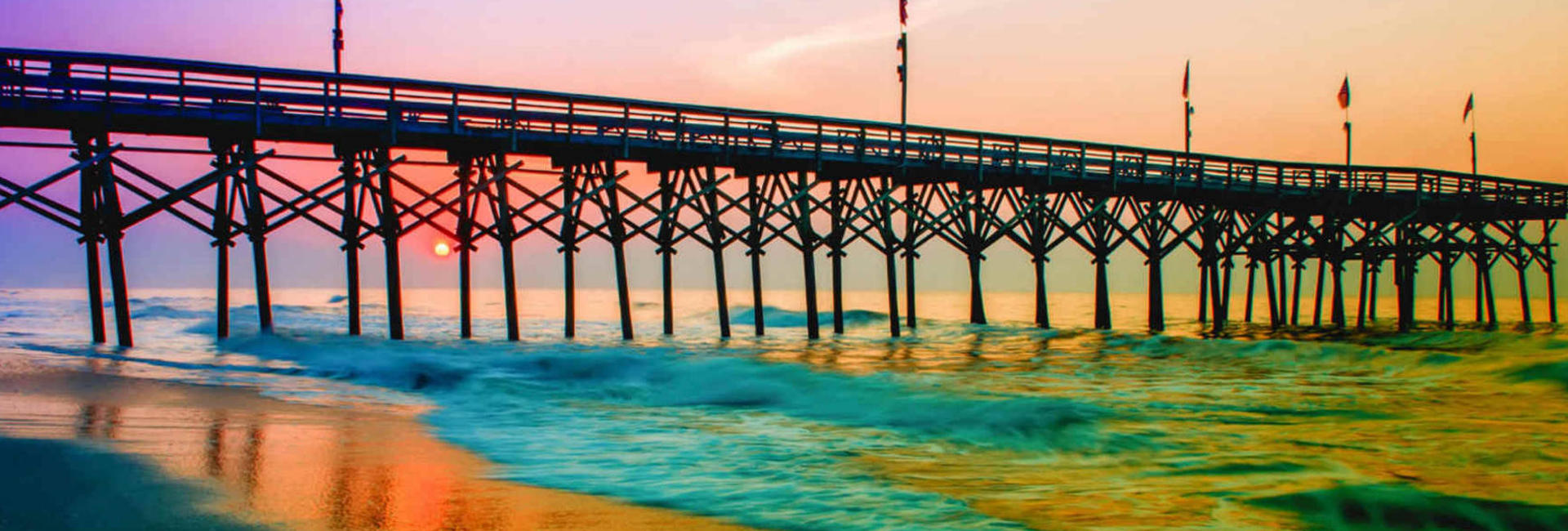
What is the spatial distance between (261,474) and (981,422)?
20.8 ft

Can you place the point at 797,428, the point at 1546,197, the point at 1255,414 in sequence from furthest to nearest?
the point at 1546,197, the point at 1255,414, the point at 797,428

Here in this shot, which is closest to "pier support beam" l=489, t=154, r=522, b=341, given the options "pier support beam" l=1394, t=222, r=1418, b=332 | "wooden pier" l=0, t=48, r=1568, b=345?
"wooden pier" l=0, t=48, r=1568, b=345

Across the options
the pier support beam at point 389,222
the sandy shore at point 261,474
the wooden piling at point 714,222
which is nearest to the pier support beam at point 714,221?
the wooden piling at point 714,222

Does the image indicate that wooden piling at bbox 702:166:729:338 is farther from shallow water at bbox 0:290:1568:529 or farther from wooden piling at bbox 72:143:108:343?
wooden piling at bbox 72:143:108:343

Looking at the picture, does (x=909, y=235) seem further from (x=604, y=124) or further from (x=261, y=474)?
(x=261, y=474)

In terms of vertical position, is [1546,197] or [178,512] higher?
[1546,197]

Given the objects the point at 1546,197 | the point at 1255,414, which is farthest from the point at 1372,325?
the point at 1255,414

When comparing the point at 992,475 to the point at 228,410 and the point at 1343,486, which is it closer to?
the point at 1343,486

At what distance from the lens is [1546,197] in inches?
1240

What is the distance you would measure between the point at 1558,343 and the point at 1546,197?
18.4 metres

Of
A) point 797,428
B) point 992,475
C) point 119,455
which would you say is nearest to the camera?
point 119,455

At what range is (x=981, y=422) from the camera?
9867 millimetres

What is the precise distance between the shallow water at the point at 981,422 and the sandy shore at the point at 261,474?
19.2 inches

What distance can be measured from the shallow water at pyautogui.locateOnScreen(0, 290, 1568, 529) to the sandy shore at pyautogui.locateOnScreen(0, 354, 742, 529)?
0.49 meters
